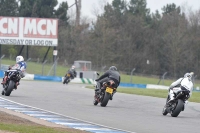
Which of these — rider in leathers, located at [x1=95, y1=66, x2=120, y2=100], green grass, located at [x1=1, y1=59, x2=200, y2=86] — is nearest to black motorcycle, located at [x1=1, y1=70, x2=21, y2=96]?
rider in leathers, located at [x1=95, y1=66, x2=120, y2=100]

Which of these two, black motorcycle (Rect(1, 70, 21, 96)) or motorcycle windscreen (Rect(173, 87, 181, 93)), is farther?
black motorcycle (Rect(1, 70, 21, 96))

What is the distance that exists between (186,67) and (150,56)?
10979 mm

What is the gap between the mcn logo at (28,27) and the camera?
5456 cm

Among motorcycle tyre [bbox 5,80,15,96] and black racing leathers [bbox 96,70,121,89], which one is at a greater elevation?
black racing leathers [bbox 96,70,121,89]

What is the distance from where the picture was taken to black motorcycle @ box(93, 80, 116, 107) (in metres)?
19.9

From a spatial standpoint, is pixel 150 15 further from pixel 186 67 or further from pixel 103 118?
pixel 103 118

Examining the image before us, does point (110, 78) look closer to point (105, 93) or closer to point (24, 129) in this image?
point (105, 93)

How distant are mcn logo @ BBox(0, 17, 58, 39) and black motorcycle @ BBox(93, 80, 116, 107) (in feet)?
115

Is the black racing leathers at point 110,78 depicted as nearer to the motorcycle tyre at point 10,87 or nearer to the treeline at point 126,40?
the motorcycle tyre at point 10,87

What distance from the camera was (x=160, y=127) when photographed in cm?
1429

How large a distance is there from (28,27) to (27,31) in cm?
37

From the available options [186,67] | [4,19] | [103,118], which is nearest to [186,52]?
[186,67]

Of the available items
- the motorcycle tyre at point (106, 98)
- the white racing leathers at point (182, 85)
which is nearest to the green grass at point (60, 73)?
the motorcycle tyre at point (106, 98)

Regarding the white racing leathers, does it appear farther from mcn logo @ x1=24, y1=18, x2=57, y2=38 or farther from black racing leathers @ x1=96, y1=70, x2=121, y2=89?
mcn logo @ x1=24, y1=18, x2=57, y2=38
